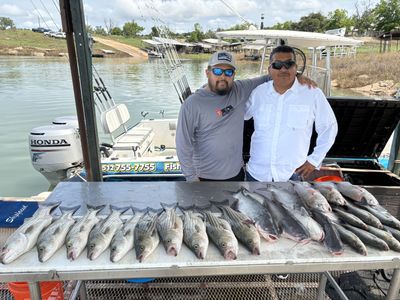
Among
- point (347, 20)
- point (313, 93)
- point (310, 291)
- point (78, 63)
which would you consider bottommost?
point (310, 291)

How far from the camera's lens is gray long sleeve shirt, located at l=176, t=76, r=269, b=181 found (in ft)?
9.02

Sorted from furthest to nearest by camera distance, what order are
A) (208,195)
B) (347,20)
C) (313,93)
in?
(347,20), (313,93), (208,195)

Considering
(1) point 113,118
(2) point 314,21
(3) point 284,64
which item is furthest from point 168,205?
(2) point 314,21

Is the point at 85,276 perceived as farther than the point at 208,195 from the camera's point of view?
No

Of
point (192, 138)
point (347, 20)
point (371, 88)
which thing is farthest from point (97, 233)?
point (347, 20)

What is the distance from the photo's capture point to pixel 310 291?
292cm

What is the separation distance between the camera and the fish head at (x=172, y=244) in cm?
162

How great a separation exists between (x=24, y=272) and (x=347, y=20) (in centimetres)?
5869

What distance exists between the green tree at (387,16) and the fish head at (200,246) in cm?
5142

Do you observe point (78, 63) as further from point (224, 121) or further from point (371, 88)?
point (371, 88)

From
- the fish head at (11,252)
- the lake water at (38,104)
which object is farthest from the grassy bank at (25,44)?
the fish head at (11,252)

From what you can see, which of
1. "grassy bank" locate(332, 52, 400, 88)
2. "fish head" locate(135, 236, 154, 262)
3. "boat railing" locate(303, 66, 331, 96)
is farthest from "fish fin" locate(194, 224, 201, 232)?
"grassy bank" locate(332, 52, 400, 88)

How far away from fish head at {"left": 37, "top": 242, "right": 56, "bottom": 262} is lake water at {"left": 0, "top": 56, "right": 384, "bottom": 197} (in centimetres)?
716

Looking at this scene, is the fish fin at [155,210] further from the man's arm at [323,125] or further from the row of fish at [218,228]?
the man's arm at [323,125]
